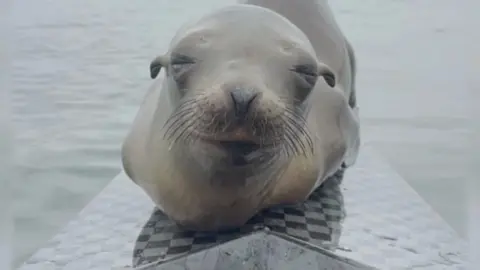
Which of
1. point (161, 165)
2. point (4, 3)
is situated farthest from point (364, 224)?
point (4, 3)

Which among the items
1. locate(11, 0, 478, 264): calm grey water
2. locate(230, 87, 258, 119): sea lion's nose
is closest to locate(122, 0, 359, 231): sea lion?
locate(230, 87, 258, 119): sea lion's nose

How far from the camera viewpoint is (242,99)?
1.43 metres

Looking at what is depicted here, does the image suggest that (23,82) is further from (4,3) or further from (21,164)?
(4,3)

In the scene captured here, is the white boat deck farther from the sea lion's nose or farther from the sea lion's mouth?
the sea lion's nose

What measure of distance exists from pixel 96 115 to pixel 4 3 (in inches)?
73.6

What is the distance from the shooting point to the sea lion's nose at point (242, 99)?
143 cm

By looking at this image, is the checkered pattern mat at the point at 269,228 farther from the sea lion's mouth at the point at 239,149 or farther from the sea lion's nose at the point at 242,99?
the sea lion's nose at the point at 242,99

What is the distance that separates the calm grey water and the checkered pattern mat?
322mm

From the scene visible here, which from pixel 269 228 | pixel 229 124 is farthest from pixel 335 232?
pixel 229 124

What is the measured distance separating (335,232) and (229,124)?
1.37 ft

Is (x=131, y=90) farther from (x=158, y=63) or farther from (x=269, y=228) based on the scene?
(x=269, y=228)

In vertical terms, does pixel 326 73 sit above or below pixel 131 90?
above

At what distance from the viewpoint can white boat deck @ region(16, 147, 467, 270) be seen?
161 cm

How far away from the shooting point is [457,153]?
9.41ft
